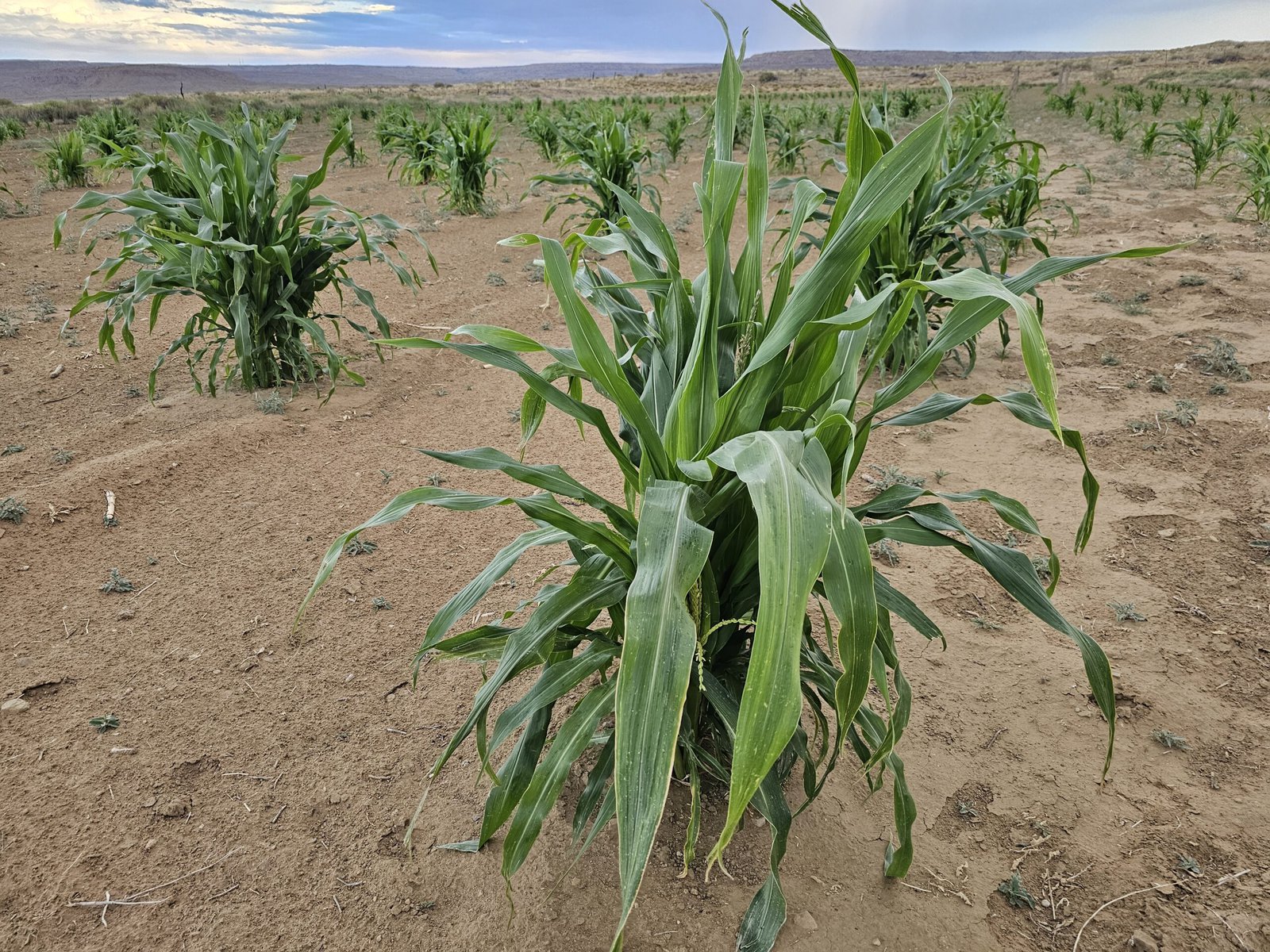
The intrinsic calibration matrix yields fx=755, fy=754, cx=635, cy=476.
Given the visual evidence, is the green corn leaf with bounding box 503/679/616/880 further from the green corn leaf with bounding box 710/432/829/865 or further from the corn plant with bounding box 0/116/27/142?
the corn plant with bounding box 0/116/27/142

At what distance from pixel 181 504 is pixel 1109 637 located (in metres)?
2.84

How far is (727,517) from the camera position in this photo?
1214 mm

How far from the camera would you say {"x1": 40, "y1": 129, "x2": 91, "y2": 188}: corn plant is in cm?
851

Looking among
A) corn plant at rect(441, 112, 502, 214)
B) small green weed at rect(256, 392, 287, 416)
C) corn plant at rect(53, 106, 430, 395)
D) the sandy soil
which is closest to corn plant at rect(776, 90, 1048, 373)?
the sandy soil

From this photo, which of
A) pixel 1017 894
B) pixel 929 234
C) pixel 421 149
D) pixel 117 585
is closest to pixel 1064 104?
pixel 421 149

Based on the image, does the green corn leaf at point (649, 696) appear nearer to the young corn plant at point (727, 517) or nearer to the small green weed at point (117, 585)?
the young corn plant at point (727, 517)

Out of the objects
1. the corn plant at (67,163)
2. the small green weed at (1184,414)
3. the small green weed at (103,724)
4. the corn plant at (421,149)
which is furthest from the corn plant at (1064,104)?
the small green weed at (103,724)

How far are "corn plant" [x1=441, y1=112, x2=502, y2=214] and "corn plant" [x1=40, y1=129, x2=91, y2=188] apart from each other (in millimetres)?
4459

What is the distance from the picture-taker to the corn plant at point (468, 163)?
696 cm

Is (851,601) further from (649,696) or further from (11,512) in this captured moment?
(11,512)

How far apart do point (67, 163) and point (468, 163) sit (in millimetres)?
5152

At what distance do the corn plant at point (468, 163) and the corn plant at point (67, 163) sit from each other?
4459 millimetres

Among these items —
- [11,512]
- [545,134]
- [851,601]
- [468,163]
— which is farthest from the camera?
[545,134]

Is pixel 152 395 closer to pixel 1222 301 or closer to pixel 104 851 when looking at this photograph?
pixel 104 851
